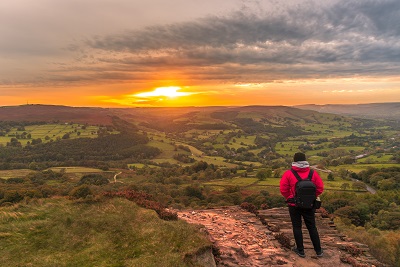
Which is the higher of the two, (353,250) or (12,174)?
(353,250)

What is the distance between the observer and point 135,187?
185 ft

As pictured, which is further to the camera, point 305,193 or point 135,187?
point 135,187

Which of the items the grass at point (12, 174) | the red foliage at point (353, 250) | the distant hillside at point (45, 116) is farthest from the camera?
the distant hillside at point (45, 116)

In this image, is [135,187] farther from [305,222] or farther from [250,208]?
[305,222]

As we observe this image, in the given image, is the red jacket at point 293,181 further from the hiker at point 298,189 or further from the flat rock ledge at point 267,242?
the flat rock ledge at point 267,242

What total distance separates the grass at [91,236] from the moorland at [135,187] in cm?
5

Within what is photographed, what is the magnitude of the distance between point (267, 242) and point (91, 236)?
822 centimetres

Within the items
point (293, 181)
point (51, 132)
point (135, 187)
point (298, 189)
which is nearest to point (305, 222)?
point (298, 189)

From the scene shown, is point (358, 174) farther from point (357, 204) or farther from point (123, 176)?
point (123, 176)

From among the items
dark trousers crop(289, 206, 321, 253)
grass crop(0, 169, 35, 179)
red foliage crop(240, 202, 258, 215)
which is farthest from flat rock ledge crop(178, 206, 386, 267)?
grass crop(0, 169, 35, 179)

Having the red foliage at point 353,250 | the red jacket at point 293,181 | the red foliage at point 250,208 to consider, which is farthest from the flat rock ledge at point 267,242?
the red jacket at point 293,181

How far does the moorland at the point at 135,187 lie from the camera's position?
10.5 m

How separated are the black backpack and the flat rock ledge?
2.51 meters

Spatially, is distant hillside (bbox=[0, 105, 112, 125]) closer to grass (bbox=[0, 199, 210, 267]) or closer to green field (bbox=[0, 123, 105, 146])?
green field (bbox=[0, 123, 105, 146])
